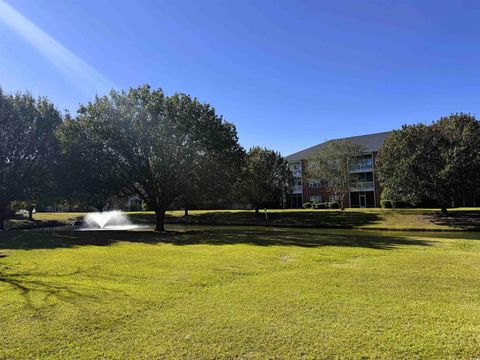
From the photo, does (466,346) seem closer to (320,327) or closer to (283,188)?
(320,327)

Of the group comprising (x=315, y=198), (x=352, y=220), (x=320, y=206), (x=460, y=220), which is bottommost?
(x=352, y=220)

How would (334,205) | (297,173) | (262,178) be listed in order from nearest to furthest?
1. (262,178)
2. (334,205)
3. (297,173)

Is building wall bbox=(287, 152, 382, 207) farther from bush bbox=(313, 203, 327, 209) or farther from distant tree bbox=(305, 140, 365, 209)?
distant tree bbox=(305, 140, 365, 209)

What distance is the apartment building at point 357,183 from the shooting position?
5812 cm

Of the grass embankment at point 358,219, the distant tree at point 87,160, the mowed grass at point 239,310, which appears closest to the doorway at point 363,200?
the grass embankment at point 358,219

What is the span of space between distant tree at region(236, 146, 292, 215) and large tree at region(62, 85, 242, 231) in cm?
1697

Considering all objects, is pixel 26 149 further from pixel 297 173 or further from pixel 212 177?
pixel 297 173

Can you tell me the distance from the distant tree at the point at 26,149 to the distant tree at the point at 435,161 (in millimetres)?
32471

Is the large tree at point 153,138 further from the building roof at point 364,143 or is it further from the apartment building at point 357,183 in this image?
the building roof at point 364,143

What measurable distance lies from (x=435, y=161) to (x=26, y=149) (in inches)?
1470

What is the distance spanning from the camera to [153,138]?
1054 inches

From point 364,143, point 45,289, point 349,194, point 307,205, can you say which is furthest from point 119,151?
point 364,143

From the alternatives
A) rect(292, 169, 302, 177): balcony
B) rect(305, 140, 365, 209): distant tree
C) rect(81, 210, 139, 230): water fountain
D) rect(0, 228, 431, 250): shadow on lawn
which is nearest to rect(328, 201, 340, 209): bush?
rect(305, 140, 365, 209): distant tree

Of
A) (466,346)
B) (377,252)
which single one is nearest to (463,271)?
(377,252)
